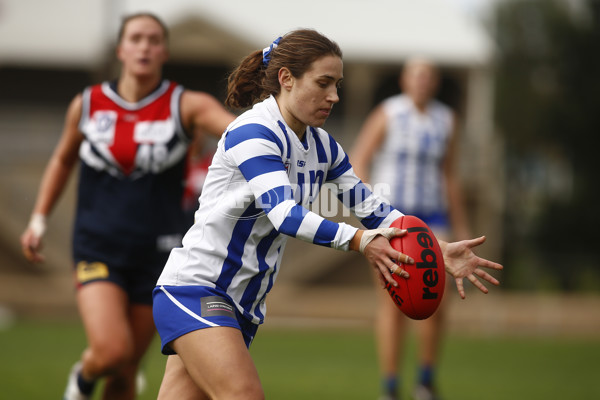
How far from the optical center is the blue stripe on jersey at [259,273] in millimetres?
3551

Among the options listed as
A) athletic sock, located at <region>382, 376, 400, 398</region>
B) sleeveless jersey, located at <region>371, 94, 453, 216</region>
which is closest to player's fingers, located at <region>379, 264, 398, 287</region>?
athletic sock, located at <region>382, 376, 400, 398</region>

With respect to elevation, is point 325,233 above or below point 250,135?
below

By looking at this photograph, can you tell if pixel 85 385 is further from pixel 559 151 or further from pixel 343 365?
pixel 559 151

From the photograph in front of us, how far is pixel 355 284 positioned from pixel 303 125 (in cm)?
1523

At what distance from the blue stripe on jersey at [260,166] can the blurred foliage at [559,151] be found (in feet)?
43.5

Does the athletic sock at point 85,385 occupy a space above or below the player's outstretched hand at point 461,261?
below

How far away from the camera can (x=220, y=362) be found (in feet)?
10.8

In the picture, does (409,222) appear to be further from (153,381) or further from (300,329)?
(300,329)

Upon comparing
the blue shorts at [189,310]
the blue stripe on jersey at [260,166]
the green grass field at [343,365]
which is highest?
the blue stripe on jersey at [260,166]

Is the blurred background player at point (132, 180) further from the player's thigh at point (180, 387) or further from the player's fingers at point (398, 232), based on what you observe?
the player's fingers at point (398, 232)

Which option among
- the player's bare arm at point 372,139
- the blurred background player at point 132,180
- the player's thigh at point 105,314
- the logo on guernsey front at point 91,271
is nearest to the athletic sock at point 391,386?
the player's bare arm at point 372,139

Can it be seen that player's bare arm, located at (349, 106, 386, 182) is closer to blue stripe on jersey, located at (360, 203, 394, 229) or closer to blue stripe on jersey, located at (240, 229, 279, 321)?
blue stripe on jersey, located at (360, 203, 394, 229)

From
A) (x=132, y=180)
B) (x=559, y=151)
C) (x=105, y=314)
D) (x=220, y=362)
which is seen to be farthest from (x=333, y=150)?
(x=559, y=151)

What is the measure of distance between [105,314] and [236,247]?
1.34 meters
